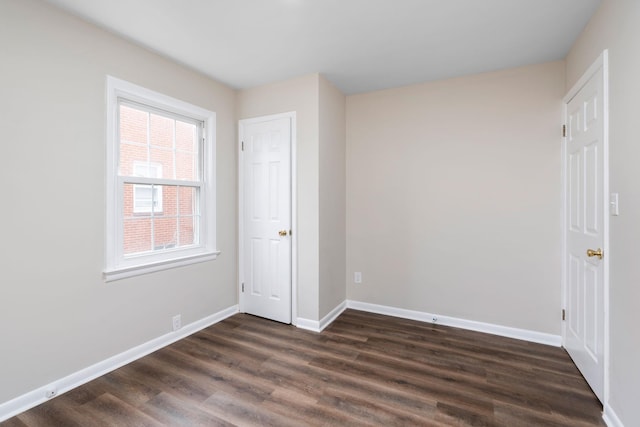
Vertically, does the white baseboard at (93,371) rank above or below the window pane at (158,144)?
below

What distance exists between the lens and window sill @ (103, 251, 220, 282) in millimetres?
2180

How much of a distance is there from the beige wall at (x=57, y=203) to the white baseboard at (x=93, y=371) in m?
0.05

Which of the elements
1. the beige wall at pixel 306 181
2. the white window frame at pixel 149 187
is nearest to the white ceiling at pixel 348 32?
the beige wall at pixel 306 181

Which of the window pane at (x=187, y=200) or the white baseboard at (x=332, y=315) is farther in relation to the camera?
the white baseboard at (x=332, y=315)

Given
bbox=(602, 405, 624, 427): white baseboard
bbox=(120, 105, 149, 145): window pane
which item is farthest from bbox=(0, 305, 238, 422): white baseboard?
bbox=(602, 405, 624, 427): white baseboard

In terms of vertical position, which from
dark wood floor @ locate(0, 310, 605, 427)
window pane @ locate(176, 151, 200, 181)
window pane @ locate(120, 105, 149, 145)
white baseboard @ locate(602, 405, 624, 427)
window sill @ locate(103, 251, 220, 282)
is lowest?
dark wood floor @ locate(0, 310, 605, 427)

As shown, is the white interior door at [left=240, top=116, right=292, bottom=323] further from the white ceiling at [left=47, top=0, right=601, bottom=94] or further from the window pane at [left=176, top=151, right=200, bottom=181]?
the white ceiling at [left=47, top=0, right=601, bottom=94]

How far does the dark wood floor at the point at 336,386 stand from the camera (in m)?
1.70

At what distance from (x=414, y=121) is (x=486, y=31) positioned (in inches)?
41.6

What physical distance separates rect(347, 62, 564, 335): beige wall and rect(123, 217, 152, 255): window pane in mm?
2099

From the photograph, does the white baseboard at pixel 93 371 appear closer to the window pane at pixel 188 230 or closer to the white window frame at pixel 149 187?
the window pane at pixel 188 230

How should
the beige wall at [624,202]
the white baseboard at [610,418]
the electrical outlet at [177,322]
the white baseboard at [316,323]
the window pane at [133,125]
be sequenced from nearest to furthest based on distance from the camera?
the beige wall at [624,202]
the white baseboard at [610,418]
the window pane at [133,125]
the electrical outlet at [177,322]
the white baseboard at [316,323]

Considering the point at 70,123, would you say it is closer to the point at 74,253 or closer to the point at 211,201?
the point at 74,253

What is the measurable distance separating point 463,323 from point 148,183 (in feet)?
10.8
